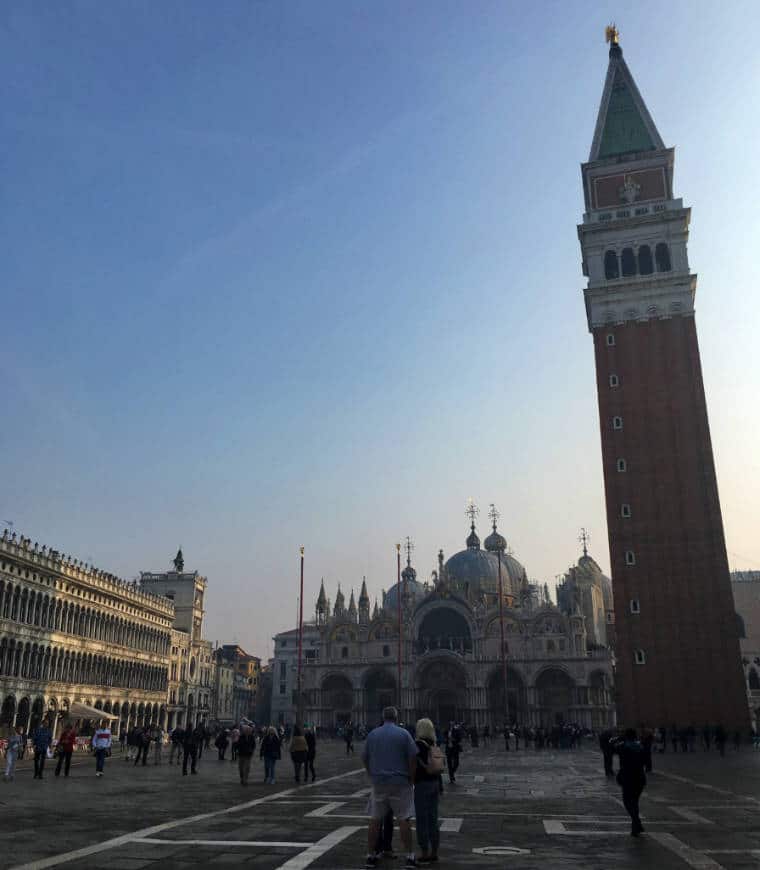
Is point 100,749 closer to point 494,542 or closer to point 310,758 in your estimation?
point 310,758

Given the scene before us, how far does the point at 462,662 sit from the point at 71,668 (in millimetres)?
37806

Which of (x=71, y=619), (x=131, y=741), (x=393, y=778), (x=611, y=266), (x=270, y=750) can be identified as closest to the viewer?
(x=393, y=778)

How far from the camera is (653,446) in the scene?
2196 inches

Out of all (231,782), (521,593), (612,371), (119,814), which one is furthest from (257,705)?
(119,814)

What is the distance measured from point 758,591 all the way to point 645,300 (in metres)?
39.4

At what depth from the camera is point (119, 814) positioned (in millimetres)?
13836

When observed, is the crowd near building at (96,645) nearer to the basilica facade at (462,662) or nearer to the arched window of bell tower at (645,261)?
the basilica facade at (462,662)

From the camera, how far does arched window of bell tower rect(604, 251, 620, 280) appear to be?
61438mm

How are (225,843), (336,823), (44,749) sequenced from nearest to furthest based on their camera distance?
(225,843) < (336,823) < (44,749)

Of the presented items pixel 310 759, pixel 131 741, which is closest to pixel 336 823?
pixel 310 759

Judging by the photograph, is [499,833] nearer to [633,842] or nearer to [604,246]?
[633,842]

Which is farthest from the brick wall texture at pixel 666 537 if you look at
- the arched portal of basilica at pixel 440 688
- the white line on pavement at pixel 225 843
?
the white line on pavement at pixel 225 843

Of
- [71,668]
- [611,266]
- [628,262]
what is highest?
[628,262]

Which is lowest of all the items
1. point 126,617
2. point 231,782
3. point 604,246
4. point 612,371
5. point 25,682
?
point 231,782
